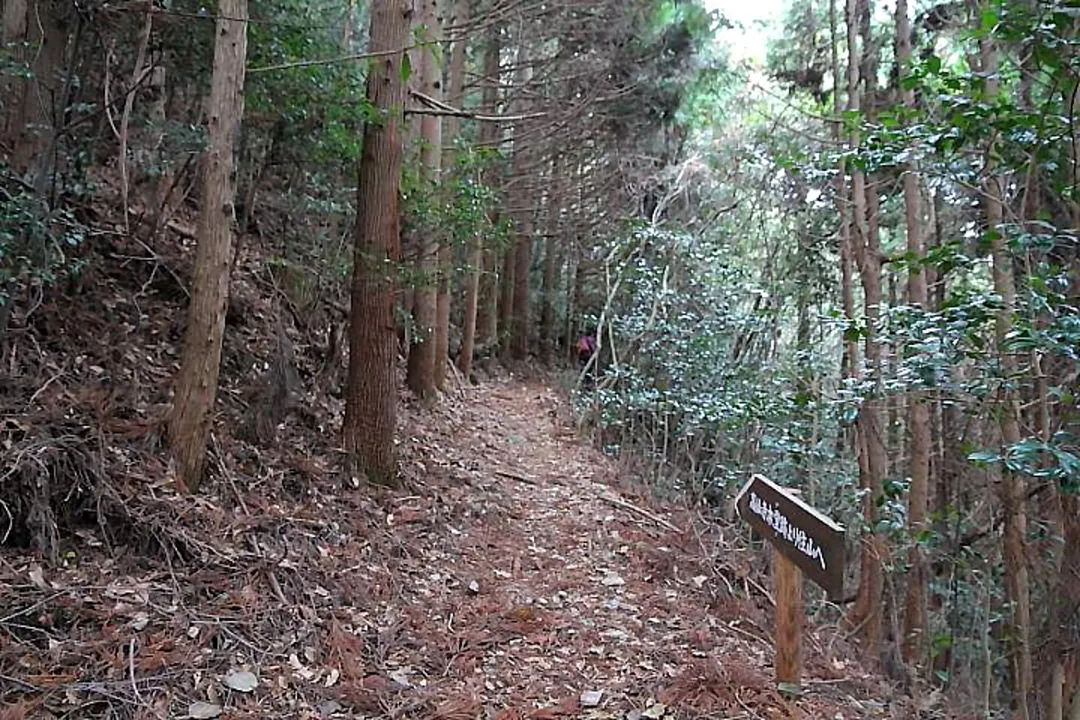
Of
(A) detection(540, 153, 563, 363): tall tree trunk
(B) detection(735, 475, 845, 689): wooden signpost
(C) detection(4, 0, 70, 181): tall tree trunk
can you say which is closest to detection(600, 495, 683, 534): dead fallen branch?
(B) detection(735, 475, 845, 689): wooden signpost

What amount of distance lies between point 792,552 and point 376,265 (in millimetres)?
4138

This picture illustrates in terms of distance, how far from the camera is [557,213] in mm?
18547

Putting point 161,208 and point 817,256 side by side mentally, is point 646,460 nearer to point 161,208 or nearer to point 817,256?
point 817,256

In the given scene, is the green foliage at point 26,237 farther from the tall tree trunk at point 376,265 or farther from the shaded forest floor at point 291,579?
the tall tree trunk at point 376,265

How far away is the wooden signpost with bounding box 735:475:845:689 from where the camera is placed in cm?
370

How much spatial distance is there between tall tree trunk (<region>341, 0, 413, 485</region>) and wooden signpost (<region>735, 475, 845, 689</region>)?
3.45 m

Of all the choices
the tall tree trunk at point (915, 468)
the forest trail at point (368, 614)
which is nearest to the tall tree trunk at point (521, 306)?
the tall tree trunk at point (915, 468)

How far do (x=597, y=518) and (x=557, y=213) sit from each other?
11.6 meters

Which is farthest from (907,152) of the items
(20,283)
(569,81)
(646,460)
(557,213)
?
(557,213)

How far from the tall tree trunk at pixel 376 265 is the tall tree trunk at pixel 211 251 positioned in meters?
1.58

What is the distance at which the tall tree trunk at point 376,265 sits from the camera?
698 centimetres

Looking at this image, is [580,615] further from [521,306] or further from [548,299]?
[548,299]

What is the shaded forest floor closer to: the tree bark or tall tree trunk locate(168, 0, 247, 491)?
tall tree trunk locate(168, 0, 247, 491)

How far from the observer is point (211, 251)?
17.9 feet
